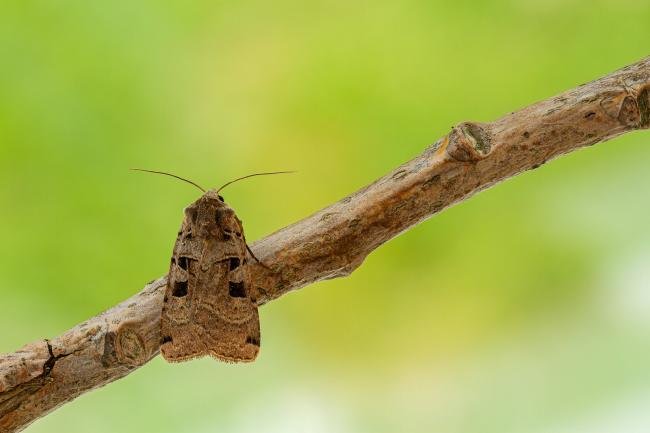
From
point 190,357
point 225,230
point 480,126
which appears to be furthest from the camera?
point 225,230

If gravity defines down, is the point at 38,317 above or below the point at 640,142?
below

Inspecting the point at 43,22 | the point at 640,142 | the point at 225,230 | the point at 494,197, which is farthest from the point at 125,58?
the point at 640,142

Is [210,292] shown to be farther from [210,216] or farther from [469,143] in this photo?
[469,143]

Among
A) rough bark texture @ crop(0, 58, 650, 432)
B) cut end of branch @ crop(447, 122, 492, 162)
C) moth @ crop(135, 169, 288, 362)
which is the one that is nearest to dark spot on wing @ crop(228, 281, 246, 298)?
moth @ crop(135, 169, 288, 362)

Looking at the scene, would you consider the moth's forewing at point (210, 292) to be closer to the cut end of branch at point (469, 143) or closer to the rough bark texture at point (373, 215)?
the rough bark texture at point (373, 215)

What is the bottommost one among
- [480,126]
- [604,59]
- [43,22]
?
[480,126]

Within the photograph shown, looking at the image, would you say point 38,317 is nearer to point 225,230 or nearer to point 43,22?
point 225,230

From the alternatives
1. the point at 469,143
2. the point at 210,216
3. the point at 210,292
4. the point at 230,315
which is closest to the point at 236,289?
the point at 230,315

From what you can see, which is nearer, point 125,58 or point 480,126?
point 480,126
